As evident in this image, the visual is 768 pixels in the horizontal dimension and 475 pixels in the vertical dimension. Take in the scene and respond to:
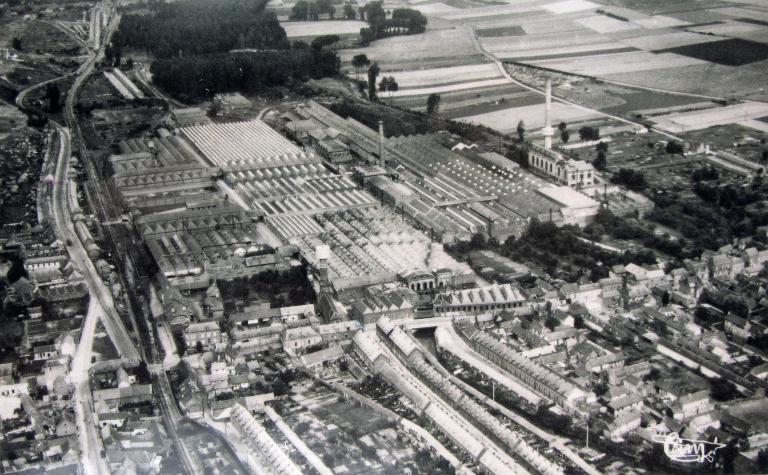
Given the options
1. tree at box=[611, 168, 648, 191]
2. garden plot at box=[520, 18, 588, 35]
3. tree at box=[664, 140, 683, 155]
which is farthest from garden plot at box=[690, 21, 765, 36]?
tree at box=[611, 168, 648, 191]

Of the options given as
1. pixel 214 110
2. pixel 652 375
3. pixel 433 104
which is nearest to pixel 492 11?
pixel 433 104

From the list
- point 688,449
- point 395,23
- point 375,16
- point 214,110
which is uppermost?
point 688,449

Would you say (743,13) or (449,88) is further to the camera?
(743,13)

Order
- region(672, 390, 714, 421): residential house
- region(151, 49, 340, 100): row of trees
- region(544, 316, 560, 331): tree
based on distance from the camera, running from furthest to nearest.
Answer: region(151, 49, 340, 100): row of trees → region(544, 316, 560, 331): tree → region(672, 390, 714, 421): residential house

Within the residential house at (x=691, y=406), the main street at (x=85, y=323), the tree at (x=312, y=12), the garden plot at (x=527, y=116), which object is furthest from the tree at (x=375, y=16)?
the residential house at (x=691, y=406)

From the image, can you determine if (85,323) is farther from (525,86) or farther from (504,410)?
(525,86)

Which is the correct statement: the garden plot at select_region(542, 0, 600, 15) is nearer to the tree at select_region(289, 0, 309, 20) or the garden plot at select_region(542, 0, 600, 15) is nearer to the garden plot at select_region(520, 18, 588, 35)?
the garden plot at select_region(520, 18, 588, 35)
